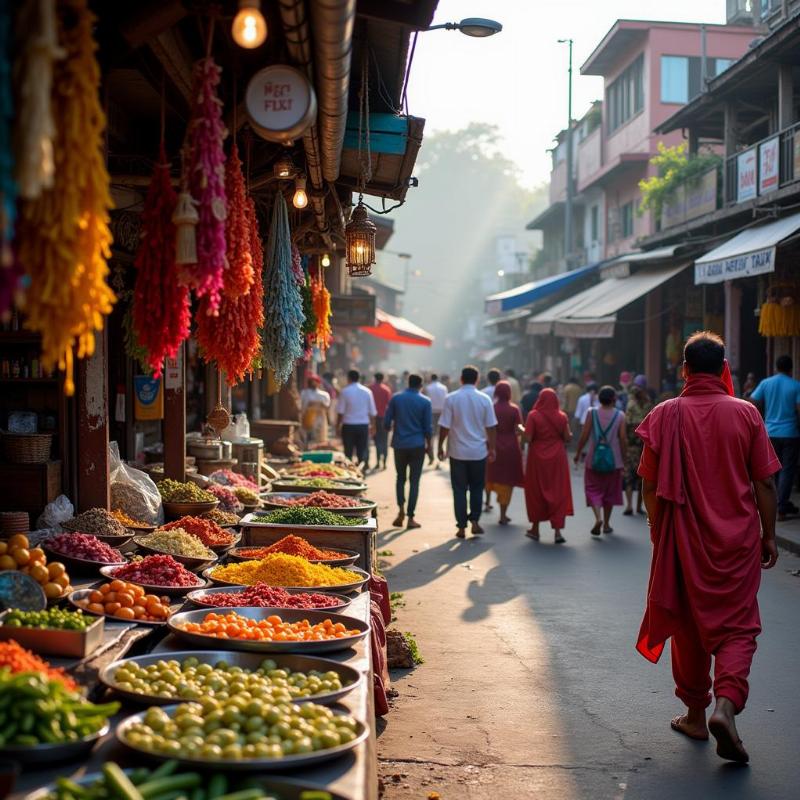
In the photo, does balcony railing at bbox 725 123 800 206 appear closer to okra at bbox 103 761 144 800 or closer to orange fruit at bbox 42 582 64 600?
orange fruit at bbox 42 582 64 600

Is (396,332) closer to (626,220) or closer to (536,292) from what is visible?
(536,292)

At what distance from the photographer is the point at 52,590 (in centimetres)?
529

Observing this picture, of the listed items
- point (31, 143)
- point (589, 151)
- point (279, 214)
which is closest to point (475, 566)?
point (279, 214)

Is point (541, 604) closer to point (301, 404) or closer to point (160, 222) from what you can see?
point (160, 222)

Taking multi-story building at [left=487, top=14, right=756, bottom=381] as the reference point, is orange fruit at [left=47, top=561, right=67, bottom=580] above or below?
below

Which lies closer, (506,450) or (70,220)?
(70,220)

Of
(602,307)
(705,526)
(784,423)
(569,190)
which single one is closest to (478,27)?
(705,526)

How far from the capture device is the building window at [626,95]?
1169 inches

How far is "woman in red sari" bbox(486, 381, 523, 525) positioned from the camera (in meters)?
14.2

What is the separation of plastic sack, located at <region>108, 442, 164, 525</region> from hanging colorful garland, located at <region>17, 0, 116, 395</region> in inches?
201

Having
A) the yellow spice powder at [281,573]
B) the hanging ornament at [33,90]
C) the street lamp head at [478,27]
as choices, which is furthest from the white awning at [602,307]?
the hanging ornament at [33,90]

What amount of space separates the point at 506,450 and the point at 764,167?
734 cm

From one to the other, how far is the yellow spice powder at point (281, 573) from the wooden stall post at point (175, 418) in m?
2.69

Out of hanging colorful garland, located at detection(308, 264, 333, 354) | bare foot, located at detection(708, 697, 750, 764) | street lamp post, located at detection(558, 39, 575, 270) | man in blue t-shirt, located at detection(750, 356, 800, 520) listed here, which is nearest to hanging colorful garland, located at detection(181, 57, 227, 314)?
bare foot, located at detection(708, 697, 750, 764)
